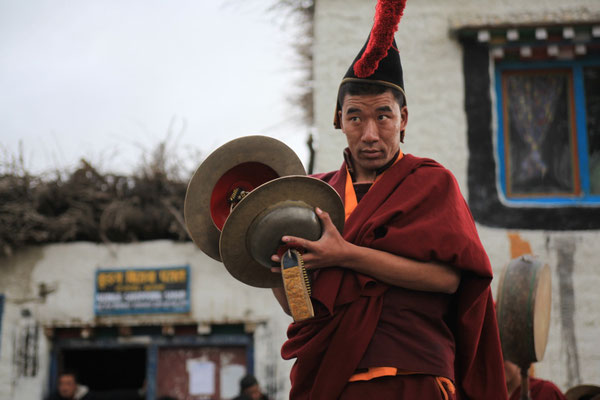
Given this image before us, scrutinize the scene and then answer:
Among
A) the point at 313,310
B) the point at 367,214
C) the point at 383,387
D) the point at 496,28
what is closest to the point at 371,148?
the point at 367,214

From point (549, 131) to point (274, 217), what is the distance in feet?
16.5

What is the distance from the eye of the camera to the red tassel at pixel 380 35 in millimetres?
1706

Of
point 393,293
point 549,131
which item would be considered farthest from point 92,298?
point 393,293

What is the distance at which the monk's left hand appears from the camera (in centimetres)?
167

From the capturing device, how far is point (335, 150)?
5938 millimetres

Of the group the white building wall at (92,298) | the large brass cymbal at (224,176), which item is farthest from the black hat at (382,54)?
the white building wall at (92,298)

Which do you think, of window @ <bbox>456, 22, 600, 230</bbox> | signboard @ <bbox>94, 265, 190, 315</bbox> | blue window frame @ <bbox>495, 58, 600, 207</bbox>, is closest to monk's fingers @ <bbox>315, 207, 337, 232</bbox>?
window @ <bbox>456, 22, 600, 230</bbox>

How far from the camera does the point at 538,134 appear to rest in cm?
596

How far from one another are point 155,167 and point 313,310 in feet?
19.8

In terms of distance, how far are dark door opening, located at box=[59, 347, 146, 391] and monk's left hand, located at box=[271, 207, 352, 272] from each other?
28.4ft

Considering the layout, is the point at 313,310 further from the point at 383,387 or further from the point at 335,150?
the point at 335,150

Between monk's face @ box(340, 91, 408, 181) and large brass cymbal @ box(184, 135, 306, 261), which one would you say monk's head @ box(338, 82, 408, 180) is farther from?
large brass cymbal @ box(184, 135, 306, 261)

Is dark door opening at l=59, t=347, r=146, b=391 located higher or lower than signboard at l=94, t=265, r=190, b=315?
lower

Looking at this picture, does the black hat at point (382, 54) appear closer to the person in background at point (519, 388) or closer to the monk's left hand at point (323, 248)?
the monk's left hand at point (323, 248)
